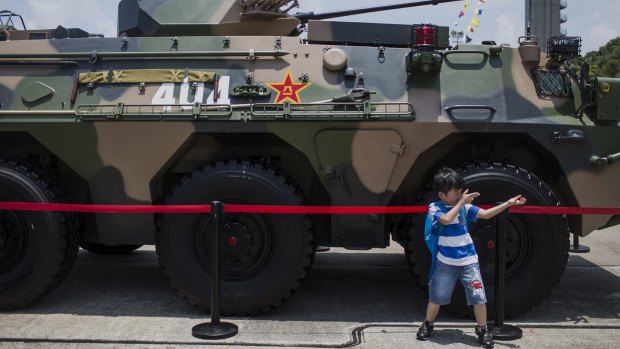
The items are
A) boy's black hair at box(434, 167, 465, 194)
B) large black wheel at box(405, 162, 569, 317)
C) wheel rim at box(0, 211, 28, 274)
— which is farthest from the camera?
wheel rim at box(0, 211, 28, 274)

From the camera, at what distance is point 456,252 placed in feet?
13.5

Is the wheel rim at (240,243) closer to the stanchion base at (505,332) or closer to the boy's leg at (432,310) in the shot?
the boy's leg at (432,310)

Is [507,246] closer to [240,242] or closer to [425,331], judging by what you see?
[425,331]

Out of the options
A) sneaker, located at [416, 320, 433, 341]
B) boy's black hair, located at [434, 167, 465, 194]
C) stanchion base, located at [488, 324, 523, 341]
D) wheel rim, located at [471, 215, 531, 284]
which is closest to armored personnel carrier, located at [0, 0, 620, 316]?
wheel rim, located at [471, 215, 531, 284]

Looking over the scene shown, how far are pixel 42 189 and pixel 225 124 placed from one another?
1.50 meters

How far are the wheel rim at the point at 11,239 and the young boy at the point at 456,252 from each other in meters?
3.09

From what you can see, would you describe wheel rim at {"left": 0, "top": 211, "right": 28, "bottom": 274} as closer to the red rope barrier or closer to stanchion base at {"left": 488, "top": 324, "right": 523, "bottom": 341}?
the red rope barrier

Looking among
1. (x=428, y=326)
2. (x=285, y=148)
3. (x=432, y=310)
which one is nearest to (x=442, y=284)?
(x=432, y=310)

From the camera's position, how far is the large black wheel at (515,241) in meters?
4.67

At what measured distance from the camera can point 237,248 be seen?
4809mm

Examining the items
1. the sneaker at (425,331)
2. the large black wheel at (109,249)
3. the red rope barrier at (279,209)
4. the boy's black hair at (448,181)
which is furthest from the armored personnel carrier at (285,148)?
the large black wheel at (109,249)

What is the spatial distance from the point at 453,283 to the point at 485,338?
405mm

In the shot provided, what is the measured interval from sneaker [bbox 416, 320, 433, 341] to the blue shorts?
0.67 feet

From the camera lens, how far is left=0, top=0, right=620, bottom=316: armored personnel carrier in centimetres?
473
